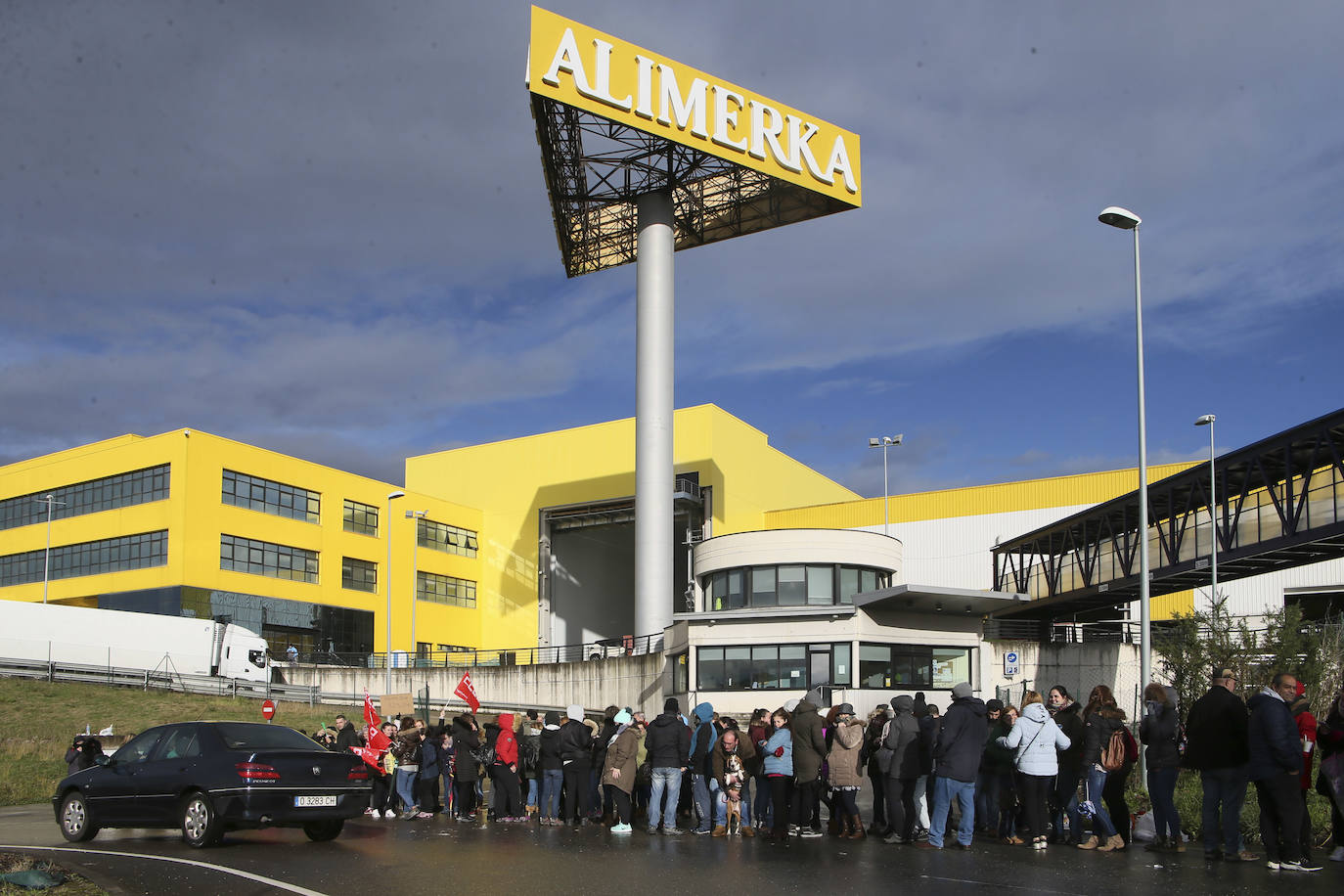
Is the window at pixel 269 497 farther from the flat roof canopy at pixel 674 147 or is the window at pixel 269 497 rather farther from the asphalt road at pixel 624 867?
the asphalt road at pixel 624 867

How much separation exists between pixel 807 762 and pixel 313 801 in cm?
557

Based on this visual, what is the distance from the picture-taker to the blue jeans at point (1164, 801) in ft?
40.9

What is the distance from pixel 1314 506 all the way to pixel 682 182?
87.8 feet

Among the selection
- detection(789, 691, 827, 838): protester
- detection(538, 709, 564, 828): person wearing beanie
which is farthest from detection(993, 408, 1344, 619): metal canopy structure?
detection(538, 709, 564, 828): person wearing beanie

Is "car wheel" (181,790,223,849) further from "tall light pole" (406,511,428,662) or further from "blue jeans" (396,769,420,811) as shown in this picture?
"tall light pole" (406,511,428,662)

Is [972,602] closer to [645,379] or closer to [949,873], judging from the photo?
[645,379]

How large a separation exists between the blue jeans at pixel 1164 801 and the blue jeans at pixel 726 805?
15.9ft

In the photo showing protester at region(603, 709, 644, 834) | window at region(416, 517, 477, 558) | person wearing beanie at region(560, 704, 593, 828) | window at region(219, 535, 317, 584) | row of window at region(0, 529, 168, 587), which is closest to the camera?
protester at region(603, 709, 644, 834)

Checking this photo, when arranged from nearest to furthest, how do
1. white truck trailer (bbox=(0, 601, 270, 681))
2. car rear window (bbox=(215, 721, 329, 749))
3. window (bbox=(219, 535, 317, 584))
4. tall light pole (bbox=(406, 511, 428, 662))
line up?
car rear window (bbox=(215, 721, 329, 749))
white truck trailer (bbox=(0, 601, 270, 681))
window (bbox=(219, 535, 317, 584))
tall light pole (bbox=(406, 511, 428, 662))

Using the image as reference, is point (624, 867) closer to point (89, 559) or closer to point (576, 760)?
point (576, 760)

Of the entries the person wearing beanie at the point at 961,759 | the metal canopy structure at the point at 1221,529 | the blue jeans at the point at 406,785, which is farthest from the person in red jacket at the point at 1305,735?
the metal canopy structure at the point at 1221,529

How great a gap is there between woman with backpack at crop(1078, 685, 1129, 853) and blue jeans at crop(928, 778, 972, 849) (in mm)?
1250

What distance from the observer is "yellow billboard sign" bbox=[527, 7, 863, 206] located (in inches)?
1716

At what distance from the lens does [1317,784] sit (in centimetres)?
1162
